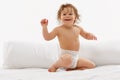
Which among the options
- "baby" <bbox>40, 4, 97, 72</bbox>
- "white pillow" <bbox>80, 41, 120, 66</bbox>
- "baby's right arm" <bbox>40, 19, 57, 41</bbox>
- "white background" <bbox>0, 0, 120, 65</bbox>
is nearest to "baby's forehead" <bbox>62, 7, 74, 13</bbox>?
"baby" <bbox>40, 4, 97, 72</bbox>

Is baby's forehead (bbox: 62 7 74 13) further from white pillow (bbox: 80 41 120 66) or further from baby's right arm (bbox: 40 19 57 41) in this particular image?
white pillow (bbox: 80 41 120 66)

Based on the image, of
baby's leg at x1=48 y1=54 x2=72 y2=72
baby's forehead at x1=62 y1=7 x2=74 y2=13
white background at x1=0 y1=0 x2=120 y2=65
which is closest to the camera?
baby's leg at x1=48 y1=54 x2=72 y2=72

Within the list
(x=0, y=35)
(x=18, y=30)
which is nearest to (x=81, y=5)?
(x=18, y=30)

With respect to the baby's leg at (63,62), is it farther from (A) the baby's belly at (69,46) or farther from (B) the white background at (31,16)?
(B) the white background at (31,16)

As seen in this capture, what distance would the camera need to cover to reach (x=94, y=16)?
81.1 inches

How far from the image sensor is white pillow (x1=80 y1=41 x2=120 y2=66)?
164 cm

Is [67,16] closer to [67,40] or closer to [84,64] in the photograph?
[67,40]

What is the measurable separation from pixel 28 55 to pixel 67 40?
0.25m

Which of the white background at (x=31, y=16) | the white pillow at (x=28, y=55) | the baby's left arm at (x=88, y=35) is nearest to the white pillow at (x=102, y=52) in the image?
the baby's left arm at (x=88, y=35)

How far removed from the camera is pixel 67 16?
5.24 feet

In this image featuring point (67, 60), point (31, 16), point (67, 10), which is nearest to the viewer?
point (67, 60)

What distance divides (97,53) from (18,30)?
61 cm

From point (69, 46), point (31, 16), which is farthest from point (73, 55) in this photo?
point (31, 16)

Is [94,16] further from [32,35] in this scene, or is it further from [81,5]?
[32,35]
